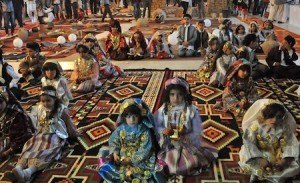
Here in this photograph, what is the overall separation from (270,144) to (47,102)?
1.89 metres

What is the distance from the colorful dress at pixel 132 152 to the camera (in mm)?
2717

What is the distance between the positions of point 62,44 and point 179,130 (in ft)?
20.5

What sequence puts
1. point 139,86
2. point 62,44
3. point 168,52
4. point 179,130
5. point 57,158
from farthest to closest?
point 62,44 < point 168,52 < point 139,86 < point 57,158 < point 179,130

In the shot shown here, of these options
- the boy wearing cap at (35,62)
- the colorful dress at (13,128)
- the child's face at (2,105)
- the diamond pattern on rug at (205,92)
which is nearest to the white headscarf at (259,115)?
the diamond pattern on rug at (205,92)

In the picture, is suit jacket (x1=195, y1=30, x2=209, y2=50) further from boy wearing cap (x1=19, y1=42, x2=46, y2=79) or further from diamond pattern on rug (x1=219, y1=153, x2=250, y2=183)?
diamond pattern on rug (x1=219, y1=153, x2=250, y2=183)

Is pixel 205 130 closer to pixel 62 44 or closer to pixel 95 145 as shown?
pixel 95 145

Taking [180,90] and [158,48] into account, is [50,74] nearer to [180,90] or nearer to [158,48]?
[180,90]

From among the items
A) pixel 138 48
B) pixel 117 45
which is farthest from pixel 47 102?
pixel 138 48

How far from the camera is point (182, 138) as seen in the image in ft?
9.82

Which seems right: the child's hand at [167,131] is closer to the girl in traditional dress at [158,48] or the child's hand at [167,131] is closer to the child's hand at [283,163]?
the child's hand at [283,163]

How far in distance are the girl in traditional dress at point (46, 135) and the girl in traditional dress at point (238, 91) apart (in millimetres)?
1879

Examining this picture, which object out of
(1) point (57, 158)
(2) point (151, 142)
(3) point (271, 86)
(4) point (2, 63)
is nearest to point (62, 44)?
(4) point (2, 63)

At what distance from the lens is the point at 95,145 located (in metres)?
3.53

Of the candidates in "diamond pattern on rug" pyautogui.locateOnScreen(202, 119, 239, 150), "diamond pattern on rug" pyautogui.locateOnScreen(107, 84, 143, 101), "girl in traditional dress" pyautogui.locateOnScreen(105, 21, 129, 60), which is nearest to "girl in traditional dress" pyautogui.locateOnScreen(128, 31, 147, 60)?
"girl in traditional dress" pyautogui.locateOnScreen(105, 21, 129, 60)
